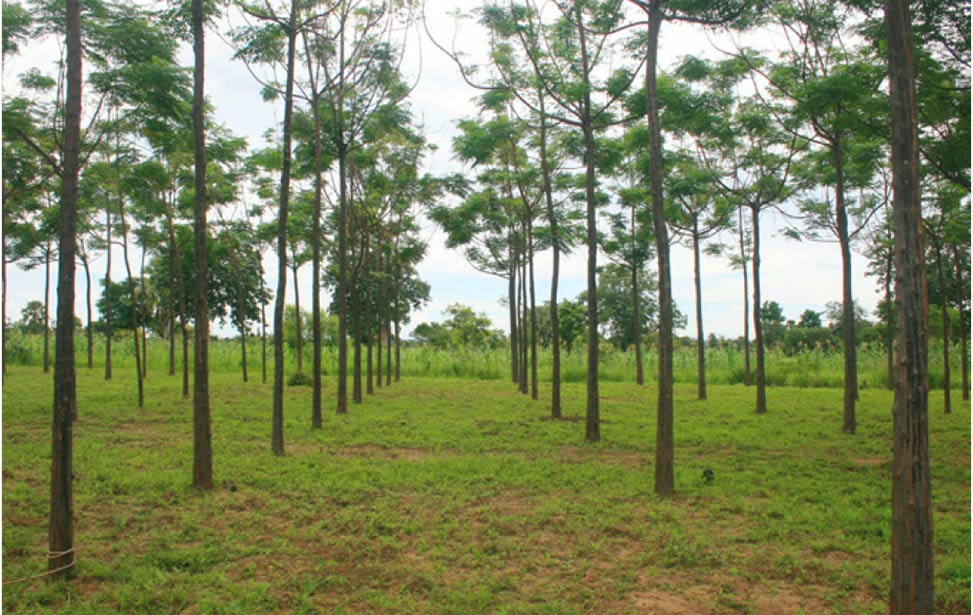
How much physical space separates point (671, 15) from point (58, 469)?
7495 mm

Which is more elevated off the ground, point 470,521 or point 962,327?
point 962,327

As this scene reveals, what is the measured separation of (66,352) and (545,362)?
22859mm

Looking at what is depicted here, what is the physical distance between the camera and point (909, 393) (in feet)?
11.4

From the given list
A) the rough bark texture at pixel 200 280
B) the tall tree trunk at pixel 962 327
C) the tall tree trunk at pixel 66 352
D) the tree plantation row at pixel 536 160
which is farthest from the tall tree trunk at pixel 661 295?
the tall tree trunk at pixel 962 327

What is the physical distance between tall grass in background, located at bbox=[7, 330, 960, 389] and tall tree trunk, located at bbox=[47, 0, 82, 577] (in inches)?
707

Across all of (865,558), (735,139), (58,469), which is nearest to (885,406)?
(735,139)

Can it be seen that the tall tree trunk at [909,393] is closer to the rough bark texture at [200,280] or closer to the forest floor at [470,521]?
the forest floor at [470,521]

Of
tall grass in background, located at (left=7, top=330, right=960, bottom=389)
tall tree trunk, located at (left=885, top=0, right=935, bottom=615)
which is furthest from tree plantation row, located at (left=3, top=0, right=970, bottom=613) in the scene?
tall grass in background, located at (left=7, top=330, right=960, bottom=389)

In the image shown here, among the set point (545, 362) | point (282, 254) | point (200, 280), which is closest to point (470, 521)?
point (200, 280)

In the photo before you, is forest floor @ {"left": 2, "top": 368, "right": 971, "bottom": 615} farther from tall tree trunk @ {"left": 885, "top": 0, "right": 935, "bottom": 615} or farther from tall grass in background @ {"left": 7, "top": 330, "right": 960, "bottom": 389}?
tall grass in background @ {"left": 7, "top": 330, "right": 960, "bottom": 389}

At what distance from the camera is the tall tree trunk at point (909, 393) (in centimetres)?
347

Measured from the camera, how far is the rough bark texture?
266 inches

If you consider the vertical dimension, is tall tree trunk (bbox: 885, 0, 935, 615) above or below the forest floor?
above

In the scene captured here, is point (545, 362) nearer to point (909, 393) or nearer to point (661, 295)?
point (661, 295)
